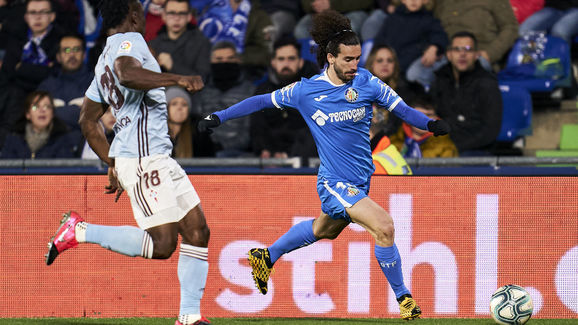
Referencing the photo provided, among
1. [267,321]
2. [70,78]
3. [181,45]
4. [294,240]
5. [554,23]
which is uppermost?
[554,23]

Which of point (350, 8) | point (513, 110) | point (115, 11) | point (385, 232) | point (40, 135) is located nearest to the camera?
point (115, 11)

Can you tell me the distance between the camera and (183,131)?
9.59m

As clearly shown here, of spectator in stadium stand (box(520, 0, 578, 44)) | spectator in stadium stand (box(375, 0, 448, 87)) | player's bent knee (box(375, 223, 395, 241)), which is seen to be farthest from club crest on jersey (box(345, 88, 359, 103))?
spectator in stadium stand (box(520, 0, 578, 44))

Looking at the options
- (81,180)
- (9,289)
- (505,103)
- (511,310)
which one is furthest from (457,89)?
(9,289)

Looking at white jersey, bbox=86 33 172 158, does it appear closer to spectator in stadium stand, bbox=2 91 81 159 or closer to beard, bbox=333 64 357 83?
beard, bbox=333 64 357 83

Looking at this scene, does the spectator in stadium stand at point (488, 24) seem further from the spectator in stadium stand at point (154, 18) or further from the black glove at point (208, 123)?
the black glove at point (208, 123)

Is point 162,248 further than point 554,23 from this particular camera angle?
No

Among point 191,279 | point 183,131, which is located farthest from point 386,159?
point 191,279

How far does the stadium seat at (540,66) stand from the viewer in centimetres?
1041

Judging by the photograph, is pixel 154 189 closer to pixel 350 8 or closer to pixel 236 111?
pixel 236 111

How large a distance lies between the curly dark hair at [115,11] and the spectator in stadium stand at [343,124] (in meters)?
0.93

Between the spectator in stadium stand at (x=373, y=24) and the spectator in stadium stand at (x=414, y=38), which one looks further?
the spectator in stadium stand at (x=373, y=24)

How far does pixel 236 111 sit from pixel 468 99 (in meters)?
3.90

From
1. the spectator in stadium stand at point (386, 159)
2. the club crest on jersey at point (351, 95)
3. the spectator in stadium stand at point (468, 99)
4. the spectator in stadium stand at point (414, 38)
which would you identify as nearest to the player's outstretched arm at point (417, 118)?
the club crest on jersey at point (351, 95)
